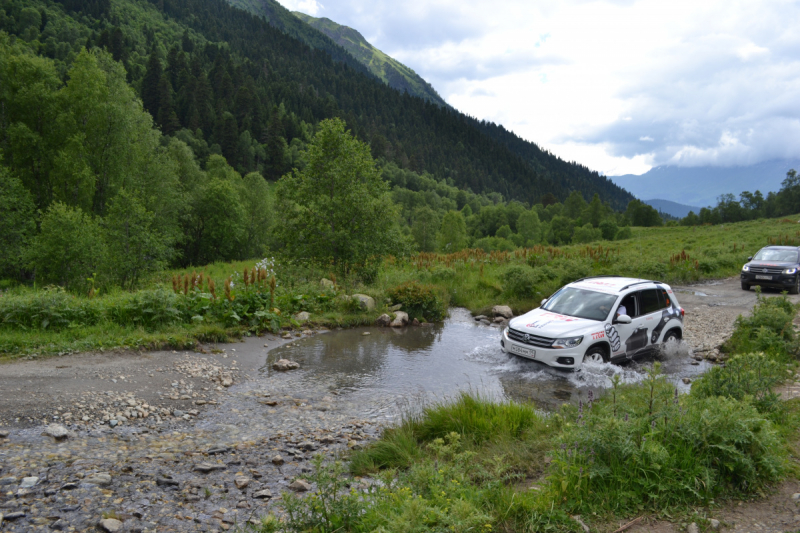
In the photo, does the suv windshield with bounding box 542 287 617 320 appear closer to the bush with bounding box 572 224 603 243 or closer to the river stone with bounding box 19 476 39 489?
the river stone with bounding box 19 476 39 489

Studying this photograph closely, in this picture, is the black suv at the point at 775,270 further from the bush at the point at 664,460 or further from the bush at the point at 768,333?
the bush at the point at 664,460

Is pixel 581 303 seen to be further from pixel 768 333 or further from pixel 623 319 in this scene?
pixel 768 333

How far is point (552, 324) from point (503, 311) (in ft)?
24.3

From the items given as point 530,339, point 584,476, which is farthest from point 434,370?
point 584,476

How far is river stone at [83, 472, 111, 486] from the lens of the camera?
485cm

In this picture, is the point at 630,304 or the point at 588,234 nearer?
the point at 630,304

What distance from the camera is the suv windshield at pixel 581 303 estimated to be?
1011 cm

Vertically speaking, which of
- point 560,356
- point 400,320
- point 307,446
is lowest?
point 307,446

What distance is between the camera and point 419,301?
16.5 m

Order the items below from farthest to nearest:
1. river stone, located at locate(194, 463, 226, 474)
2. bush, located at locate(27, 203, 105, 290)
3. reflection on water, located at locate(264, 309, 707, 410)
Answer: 1. bush, located at locate(27, 203, 105, 290)
2. reflection on water, located at locate(264, 309, 707, 410)
3. river stone, located at locate(194, 463, 226, 474)

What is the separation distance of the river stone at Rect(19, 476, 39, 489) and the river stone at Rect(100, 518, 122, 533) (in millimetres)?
1323

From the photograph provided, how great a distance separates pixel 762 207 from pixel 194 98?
141753 millimetres

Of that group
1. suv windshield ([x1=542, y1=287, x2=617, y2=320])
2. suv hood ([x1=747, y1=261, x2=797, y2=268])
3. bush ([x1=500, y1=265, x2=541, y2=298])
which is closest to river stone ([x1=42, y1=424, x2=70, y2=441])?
suv windshield ([x1=542, y1=287, x2=617, y2=320])

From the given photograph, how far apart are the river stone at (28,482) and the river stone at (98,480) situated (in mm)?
488
